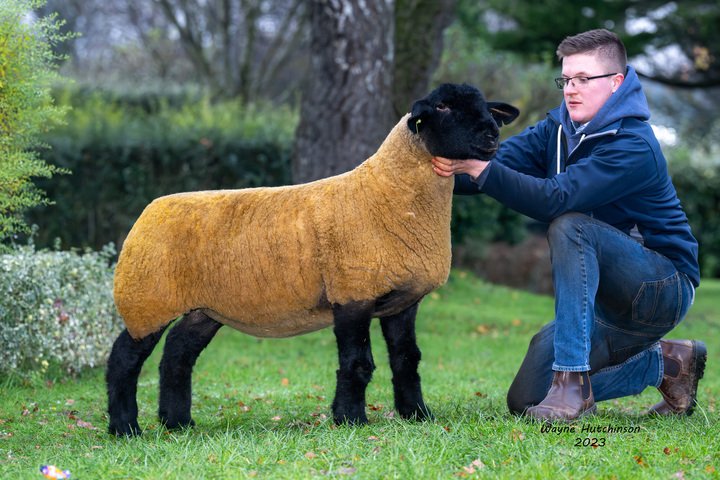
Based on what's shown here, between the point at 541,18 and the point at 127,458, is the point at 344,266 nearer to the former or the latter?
the point at 127,458

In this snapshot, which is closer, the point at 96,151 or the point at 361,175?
the point at 361,175

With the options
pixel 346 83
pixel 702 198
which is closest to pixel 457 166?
pixel 346 83

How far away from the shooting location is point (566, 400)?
407 centimetres

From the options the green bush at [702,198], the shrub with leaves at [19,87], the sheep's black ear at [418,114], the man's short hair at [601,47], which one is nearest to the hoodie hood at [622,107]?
the man's short hair at [601,47]

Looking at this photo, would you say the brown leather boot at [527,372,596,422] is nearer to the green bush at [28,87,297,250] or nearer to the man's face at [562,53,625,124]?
the man's face at [562,53,625,124]

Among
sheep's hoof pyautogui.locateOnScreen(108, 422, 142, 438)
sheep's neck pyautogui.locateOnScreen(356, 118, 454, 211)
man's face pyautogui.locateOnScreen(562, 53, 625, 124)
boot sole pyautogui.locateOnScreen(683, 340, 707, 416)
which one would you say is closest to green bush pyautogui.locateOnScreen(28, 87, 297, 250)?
sheep's hoof pyautogui.locateOnScreen(108, 422, 142, 438)

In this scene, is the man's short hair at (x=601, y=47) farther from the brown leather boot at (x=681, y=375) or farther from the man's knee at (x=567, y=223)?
the brown leather boot at (x=681, y=375)

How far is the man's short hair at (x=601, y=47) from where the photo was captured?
431 cm

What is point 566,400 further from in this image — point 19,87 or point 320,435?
point 19,87

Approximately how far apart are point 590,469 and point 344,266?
165 centimetres

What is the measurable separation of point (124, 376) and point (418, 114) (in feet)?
8.02

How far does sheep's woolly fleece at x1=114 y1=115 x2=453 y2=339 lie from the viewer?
4.01 m

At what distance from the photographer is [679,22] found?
17312 millimetres

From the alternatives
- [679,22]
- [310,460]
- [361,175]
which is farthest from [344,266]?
[679,22]
